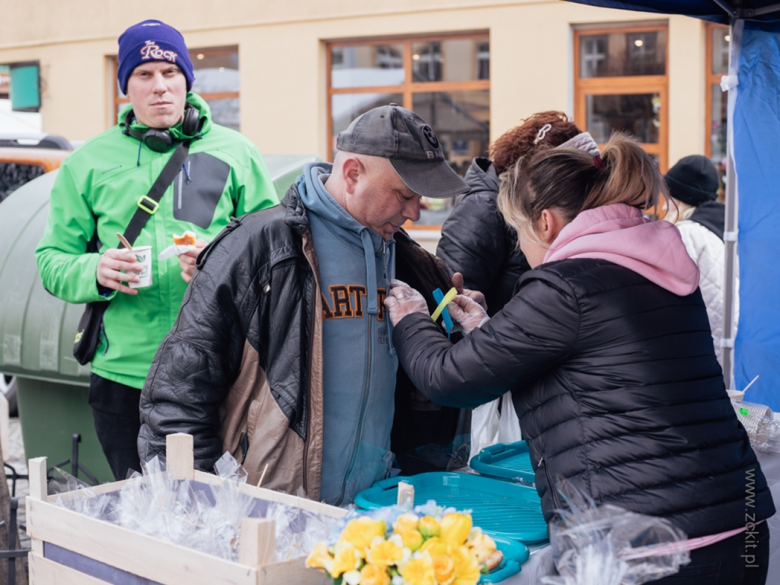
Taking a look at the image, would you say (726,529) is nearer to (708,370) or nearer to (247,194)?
(708,370)

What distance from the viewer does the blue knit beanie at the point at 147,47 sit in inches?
109

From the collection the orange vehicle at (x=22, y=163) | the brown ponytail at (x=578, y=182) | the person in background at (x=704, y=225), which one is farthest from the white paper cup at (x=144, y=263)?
the orange vehicle at (x=22, y=163)

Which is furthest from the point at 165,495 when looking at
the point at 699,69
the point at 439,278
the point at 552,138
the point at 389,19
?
the point at 389,19

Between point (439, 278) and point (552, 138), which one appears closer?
point (439, 278)

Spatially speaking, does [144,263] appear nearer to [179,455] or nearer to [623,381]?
[179,455]

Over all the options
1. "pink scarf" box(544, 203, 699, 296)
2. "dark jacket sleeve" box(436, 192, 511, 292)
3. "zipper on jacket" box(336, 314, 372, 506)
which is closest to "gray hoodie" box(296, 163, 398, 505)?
"zipper on jacket" box(336, 314, 372, 506)

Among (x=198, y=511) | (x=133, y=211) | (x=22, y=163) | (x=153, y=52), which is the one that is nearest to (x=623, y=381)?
(x=198, y=511)

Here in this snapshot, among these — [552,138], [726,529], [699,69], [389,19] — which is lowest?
[726,529]

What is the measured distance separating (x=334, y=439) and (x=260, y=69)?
373 inches

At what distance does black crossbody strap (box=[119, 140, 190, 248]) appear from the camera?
2705 millimetres

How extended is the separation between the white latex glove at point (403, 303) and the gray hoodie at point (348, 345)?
5cm

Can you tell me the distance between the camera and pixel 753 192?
362cm

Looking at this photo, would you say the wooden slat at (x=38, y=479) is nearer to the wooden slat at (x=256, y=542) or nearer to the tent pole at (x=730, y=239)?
the wooden slat at (x=256, y=542)

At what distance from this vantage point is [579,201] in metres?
1.95
